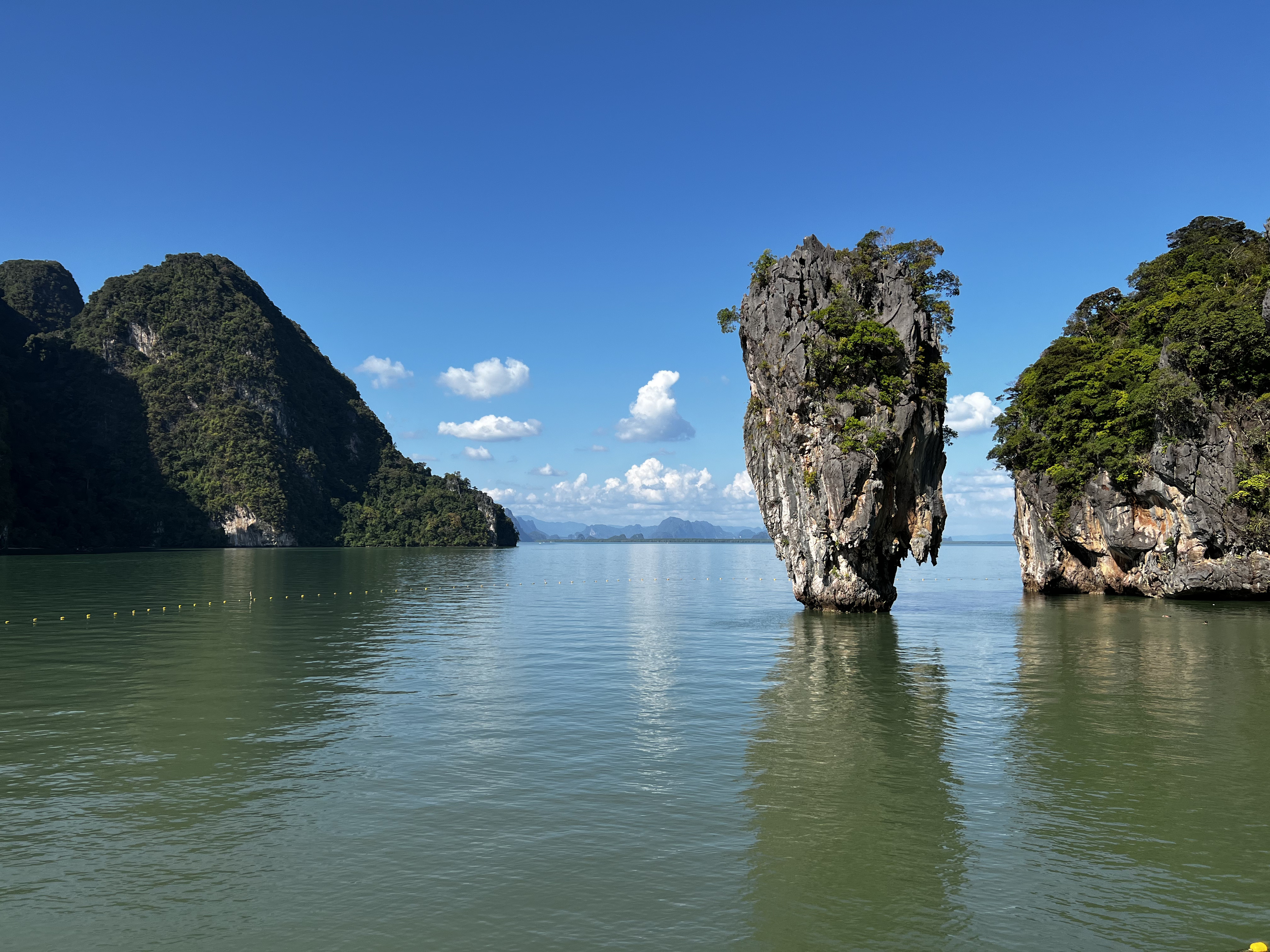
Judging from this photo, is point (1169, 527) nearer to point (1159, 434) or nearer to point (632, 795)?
point (1159, 434)

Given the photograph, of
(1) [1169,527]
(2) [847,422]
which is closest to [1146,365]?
(1) [1169,527]

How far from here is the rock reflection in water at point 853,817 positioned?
34.8 ft

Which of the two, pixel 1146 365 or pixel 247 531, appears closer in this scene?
pixel 1146 365

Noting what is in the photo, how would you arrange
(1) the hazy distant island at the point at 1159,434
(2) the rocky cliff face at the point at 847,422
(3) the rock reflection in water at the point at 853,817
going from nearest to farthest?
(3) the rock reflection in water at the point at 853,817 < (2) the rocky cliff face at the point at 847,422 < (1) the hazy distant island at the point at 1159,434

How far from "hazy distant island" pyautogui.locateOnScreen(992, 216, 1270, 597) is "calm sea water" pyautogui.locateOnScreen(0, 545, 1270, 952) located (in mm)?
16313

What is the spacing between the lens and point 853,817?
47.0 ft

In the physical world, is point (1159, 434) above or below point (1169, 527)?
above

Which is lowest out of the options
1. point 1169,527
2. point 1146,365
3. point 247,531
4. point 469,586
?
point 469,586

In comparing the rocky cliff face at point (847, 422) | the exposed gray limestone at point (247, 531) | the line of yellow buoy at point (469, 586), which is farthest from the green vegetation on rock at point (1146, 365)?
the exposed gray limestone at point (247, 531)

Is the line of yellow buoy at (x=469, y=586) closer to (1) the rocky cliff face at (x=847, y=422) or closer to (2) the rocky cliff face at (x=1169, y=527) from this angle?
(2) the rocky cliff face at (x=1169, y=527)

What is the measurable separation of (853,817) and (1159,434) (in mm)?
48564

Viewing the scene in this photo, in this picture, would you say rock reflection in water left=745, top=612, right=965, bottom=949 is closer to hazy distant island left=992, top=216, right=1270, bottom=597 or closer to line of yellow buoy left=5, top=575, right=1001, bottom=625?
hazy distant island left=992, top=216, right=1270, bottom=597

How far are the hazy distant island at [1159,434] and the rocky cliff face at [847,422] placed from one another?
49.8 ft

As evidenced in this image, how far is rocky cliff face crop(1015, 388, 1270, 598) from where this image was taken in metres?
47.7
